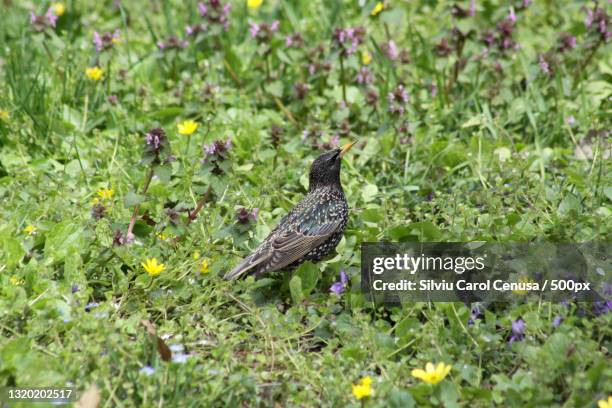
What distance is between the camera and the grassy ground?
377 centimetres

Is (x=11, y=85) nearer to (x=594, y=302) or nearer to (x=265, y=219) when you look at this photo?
(x=265, y=219)

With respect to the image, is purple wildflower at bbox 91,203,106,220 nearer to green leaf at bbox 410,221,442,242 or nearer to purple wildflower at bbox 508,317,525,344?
green leaf at bbox 410,221,442,242

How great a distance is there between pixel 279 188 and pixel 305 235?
94cm

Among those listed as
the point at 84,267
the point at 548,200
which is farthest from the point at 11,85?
the point at 548,200

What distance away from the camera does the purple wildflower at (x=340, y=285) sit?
174 inches

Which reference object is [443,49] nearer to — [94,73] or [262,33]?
[262,33]

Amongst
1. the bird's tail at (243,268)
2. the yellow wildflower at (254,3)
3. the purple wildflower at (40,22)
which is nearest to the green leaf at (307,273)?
the bird's tail at (243,268)

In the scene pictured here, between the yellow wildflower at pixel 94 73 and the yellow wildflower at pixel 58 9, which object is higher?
the yellow wildflower at pixel 58 9

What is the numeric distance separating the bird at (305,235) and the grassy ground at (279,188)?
131 millimetres

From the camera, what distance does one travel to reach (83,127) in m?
6.26

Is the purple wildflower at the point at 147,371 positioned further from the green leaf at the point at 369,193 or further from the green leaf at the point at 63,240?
the green leaf at the point at 369,193

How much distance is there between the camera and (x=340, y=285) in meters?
4.46

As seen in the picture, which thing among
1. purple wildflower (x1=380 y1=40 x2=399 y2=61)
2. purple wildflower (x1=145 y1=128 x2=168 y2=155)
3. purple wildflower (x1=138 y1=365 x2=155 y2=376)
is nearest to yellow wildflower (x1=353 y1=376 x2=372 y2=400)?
purple wildflower (x1=138 y1=365 x2=155 y2=376)

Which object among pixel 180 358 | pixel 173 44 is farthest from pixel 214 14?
pixel 180 358
